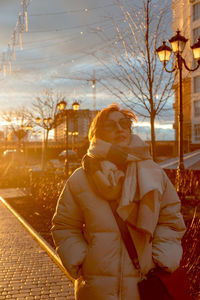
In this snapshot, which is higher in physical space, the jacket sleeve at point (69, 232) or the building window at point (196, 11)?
the building window at point (196, 11)

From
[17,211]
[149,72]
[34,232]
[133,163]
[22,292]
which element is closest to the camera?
[133,163]

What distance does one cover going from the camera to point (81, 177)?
7.52ft

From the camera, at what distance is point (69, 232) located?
2.33 meters

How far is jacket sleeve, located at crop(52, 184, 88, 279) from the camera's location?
2.24 m

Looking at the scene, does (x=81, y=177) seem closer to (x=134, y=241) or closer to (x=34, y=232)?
(x=134, y=241)

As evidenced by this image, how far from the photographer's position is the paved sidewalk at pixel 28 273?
4406mm

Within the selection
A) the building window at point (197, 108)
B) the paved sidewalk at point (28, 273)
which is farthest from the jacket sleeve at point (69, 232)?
the building window at point (197, 108)

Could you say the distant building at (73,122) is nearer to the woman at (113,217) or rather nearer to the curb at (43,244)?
the curb at (43,244)

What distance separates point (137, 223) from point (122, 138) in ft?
1.85

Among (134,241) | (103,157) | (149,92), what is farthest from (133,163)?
(149,92)

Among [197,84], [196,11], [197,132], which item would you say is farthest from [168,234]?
[196,11]

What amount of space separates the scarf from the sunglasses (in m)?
0.11

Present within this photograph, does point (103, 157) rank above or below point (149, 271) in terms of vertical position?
above

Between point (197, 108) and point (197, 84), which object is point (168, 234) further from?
point (197, 108)
